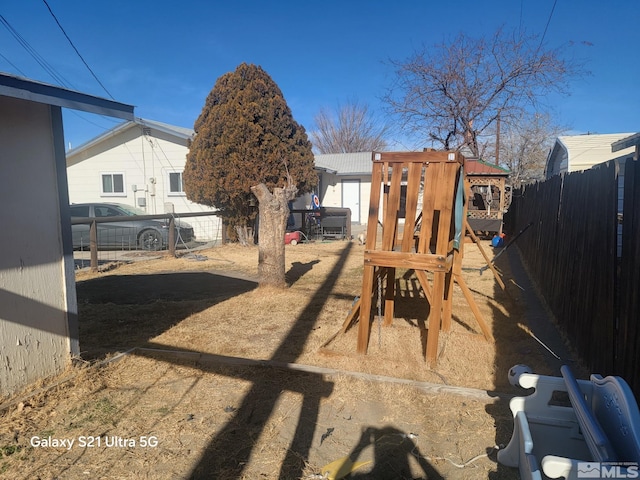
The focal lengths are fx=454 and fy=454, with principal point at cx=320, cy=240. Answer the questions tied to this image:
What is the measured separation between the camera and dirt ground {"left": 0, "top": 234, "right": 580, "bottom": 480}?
2754 mm

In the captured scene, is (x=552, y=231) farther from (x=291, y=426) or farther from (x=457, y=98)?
(x=457, y=98)

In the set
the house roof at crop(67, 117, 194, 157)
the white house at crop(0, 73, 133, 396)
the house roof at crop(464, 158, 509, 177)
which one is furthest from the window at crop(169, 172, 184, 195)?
the white house at crop(0, 73, 133, 396)

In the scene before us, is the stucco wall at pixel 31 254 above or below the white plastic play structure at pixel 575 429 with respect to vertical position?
above

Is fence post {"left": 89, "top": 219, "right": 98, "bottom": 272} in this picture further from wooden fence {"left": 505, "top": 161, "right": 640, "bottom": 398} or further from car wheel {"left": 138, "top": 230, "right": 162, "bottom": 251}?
wooden fence {"left": 505, "top": 161, "right": 640, "bottom": 398}

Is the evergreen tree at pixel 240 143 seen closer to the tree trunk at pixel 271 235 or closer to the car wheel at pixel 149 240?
the car wheel at pixel 149 240

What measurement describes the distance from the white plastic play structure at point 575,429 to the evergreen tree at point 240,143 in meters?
10.2

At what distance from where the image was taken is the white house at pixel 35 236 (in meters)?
3.35

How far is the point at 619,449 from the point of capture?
1990mm

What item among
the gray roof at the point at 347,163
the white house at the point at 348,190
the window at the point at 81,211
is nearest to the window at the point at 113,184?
the window at the point at 81,211

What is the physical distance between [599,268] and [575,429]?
1800 millimetres

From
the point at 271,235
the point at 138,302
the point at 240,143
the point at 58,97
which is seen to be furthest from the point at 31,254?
the point at 240,143

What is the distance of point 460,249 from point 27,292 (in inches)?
169

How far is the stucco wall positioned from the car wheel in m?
9.29

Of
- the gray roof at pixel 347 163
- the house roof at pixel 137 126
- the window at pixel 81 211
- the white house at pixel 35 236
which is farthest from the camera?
the gray roof at pixel 347 163
